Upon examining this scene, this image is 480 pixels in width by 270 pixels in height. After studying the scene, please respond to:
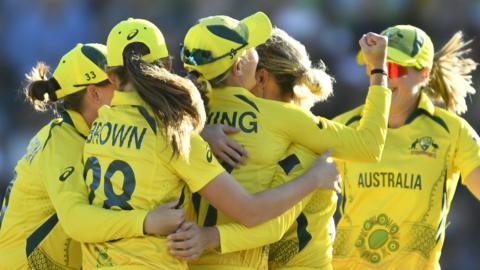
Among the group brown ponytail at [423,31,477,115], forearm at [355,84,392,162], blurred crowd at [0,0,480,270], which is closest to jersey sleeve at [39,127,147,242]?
forearm at [355,84,392,162]

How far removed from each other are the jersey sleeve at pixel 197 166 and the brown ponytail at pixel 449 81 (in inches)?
92.8

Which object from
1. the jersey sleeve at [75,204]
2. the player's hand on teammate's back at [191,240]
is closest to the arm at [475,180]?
the player's hand on teammate's back at [191,240]

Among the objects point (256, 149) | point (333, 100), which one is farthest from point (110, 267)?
point (333, 100)

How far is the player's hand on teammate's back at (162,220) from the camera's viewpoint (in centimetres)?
430

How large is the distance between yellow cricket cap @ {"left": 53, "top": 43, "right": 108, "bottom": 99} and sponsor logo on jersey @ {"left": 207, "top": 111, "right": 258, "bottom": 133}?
2.33ft

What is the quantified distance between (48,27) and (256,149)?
703cm

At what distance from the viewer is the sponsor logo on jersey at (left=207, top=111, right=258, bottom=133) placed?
4711 millimetres

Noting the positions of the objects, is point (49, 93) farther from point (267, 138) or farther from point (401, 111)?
point (401, 111)

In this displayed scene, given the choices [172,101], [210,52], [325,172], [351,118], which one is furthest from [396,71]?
[172,101]

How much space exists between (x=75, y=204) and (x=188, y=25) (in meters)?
6.93

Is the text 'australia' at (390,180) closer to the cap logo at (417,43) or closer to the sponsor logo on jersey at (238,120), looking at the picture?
the cap logo at (417,43)

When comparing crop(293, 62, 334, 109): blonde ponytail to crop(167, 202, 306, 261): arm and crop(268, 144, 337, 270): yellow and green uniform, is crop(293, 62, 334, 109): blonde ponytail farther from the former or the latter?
crop(167, 202, 306, 261): arm

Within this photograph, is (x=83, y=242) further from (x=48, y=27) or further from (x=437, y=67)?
(x=48, y=27)

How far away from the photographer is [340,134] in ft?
A: 15.6
